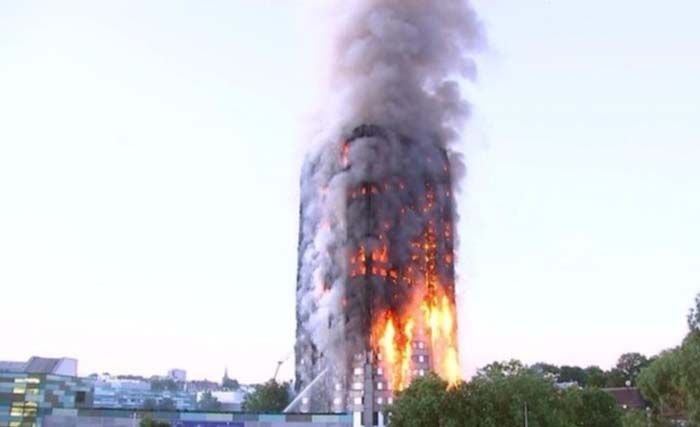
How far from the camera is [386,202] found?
479ft

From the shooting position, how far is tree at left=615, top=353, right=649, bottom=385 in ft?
549

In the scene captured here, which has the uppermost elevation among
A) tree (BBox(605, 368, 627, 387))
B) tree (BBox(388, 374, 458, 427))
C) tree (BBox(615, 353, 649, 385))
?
tree (BBox(615, 353, 649, 385))

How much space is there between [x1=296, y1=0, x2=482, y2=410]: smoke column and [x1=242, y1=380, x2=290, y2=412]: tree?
7582mm

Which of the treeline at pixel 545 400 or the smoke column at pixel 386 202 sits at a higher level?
the smoke column at pixel 386 202

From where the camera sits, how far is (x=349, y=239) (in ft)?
479

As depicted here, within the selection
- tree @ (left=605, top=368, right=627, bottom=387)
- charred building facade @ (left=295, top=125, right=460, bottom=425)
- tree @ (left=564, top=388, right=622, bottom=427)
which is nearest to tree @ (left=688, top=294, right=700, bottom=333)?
tree @ (left=564, top=388, right=622, bottom=427)

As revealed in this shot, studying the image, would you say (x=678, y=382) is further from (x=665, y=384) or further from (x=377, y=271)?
(x=377, y=271)

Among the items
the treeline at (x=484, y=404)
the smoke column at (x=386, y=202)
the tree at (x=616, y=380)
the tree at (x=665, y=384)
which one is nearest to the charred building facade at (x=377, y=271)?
the smoke column at (x=386, y=202)

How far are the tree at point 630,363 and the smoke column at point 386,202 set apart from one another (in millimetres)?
44296

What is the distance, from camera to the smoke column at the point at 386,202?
14238cm

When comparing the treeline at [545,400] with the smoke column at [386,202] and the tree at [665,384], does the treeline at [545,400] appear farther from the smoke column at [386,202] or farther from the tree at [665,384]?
the smoke column at [386,202]

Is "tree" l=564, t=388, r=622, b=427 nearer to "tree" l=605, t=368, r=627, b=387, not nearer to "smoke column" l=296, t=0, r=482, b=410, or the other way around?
"smoke column" l=296, t=0, r=482, b=410

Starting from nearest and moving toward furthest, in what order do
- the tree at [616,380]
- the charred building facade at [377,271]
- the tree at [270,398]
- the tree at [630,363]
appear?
the charred building facade at [377,271]
the tree at [270,398]
the tree at [616,380]
the tree at [630,363]

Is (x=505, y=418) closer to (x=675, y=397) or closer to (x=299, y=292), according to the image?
(x=675, y=397)
